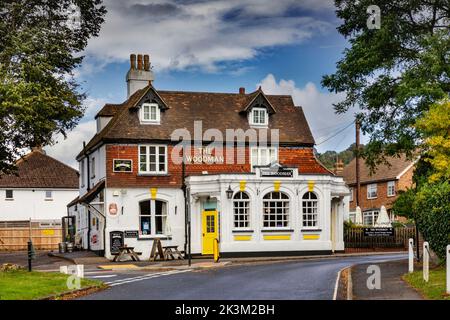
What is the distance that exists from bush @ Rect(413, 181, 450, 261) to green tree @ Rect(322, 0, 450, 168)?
14.2 feet

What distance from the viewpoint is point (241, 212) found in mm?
43469

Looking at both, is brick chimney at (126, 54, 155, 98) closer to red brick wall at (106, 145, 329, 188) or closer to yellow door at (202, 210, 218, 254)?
red brick wall at (106, 145, 329, 188)

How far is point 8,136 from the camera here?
34906 millimetres

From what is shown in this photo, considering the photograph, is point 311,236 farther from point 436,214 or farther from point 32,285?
point 32,285

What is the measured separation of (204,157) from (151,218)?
500 cm

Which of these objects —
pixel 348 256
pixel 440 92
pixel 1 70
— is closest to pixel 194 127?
pixel 348 256

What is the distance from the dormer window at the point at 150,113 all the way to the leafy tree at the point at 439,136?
21.8 meters

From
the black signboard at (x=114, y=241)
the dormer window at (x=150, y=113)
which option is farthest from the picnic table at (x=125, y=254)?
the dormer window at (x=150, y=113)

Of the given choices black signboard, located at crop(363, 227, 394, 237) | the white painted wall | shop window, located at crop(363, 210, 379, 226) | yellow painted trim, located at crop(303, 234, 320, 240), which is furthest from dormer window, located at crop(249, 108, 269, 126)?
the white painted wall

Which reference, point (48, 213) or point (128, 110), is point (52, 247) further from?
point (128, 110)

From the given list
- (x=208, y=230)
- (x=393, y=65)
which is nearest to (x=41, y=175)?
(x=208, y=230)

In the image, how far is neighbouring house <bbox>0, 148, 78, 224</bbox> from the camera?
73.1m

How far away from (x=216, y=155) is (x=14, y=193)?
3395 cm

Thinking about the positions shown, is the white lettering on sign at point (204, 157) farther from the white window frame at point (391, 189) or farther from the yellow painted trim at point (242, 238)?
the white window frame at point (391, 189)
